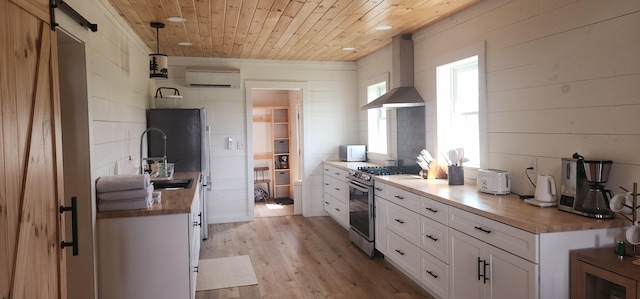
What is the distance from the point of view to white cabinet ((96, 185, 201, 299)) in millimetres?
2855

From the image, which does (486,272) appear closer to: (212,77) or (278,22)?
(278,22)

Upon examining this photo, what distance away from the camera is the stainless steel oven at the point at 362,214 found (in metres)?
4.46

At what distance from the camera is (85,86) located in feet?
8.64

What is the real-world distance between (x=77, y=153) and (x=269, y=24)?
2.16 meters

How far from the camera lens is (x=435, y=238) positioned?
321 centimetres

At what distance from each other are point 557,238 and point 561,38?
1.30 m

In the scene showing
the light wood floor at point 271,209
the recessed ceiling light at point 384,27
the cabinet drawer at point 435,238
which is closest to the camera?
the cabinet drawer at point 435,238

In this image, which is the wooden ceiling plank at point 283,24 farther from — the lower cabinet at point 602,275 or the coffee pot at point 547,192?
the lower cabinet at point 602,275

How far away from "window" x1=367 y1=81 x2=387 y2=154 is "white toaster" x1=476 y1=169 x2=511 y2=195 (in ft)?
8.49

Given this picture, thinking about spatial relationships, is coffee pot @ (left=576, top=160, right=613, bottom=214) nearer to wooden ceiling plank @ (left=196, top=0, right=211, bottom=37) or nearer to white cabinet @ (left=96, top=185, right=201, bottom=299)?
white cabinet @ (left=96, top=185, right=201, bottom=299)

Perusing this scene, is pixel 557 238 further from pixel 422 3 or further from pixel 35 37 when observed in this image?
pixel 35 37

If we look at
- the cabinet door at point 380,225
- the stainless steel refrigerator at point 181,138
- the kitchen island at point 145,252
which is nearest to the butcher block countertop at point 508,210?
the cabinet door at point 380,225

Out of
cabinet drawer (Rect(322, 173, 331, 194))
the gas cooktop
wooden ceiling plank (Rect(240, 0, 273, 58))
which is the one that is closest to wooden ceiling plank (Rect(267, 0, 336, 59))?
wooden ceiling plank (Rect(240, 0, 273, 58))

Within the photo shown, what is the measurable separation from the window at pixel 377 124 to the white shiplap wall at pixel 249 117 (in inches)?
19.9
